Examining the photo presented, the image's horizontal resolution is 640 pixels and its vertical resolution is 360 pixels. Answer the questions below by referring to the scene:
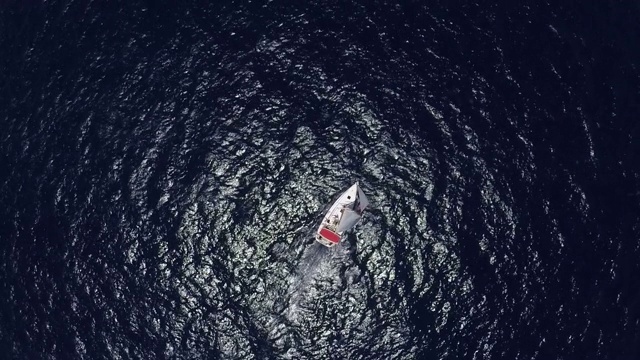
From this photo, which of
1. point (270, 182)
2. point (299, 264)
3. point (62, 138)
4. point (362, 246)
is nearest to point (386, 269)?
point (362, 246)

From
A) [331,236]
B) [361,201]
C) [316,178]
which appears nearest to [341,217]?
[331,236]

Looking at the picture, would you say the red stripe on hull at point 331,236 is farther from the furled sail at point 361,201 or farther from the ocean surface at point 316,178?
the furled sail at point 361,201

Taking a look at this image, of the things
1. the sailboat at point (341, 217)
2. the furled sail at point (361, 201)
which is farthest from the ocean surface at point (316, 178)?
the sailboat at point (341, 217)

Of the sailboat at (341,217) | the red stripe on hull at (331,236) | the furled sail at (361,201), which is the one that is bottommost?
the red stripe on hull at (331,236)

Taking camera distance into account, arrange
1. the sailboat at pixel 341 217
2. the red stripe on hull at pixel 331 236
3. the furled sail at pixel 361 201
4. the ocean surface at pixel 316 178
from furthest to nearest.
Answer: the furled sail at pixel 361 201 < the sailboat at pixel 341 217 < the red stripe on hull at pixel 331 236 < the ocean surface at pixel 316 178

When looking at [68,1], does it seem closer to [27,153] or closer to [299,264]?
[27,153]

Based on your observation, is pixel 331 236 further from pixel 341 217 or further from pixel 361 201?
pixel 361 201
